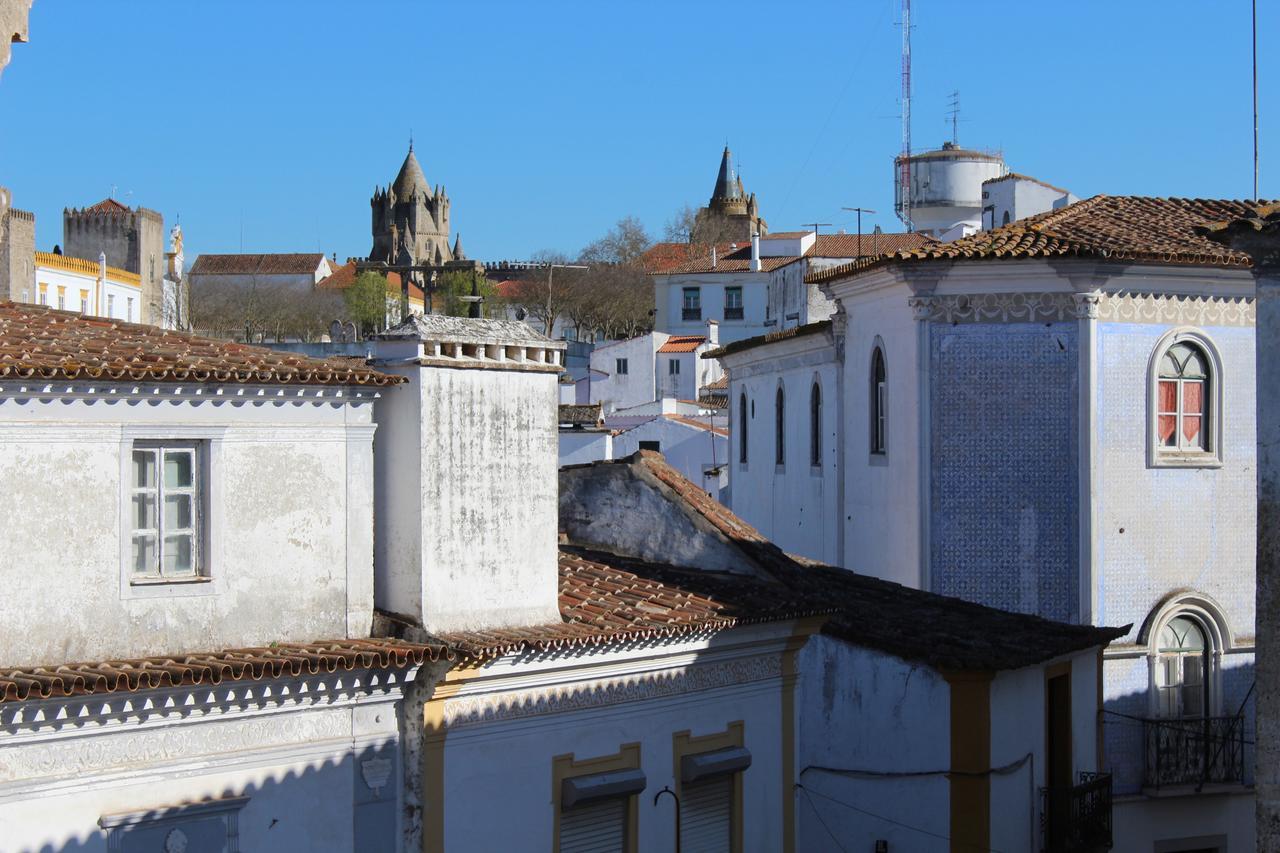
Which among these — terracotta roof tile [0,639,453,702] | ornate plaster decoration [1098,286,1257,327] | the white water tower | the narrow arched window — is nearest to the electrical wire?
terracotta roof tile [0,639,453,702]

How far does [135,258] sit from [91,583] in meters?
43.8

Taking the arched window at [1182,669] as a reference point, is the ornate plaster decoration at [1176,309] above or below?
above

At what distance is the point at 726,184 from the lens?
12419 centimetres

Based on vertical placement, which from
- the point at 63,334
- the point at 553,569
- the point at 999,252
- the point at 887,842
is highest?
the point at 999,252

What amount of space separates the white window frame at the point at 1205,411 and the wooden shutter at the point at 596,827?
9.18 meters

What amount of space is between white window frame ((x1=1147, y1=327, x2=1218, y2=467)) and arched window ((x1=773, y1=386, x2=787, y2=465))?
691cm

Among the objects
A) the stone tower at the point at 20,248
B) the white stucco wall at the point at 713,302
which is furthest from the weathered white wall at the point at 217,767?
the white stucco wall at the point at 713,302

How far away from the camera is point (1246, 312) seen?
18750 millimetres

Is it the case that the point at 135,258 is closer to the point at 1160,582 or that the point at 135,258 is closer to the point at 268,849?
the point at 1160,582

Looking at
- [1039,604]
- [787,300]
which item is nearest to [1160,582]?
[1039,604]

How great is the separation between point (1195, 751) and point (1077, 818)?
380 cm

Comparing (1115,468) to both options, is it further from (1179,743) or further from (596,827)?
(596,827)

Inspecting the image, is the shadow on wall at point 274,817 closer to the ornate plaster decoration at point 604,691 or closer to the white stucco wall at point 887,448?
the ornate plaster decoration at point 604,691

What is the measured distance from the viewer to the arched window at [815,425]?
22.4m
